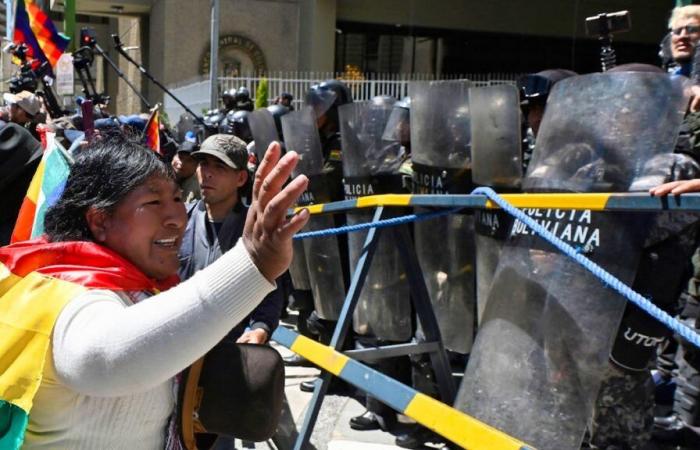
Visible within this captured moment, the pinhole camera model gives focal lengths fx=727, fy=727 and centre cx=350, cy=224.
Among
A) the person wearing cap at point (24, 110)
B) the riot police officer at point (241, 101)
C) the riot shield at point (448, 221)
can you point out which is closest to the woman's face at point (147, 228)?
the riot shield at point (448, 221)

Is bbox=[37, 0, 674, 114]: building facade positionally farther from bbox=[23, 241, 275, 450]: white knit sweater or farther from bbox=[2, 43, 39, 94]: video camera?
bbox=[23, 241, 275, 450]: white knit sweater

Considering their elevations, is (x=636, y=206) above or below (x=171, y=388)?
above

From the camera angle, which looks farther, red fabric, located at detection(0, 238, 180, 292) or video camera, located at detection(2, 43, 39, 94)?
Result: video camera, located at detection(2, 43, 39, 94)

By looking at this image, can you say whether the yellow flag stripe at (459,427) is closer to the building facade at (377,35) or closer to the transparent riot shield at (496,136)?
the transparent riot shield at (496,136)

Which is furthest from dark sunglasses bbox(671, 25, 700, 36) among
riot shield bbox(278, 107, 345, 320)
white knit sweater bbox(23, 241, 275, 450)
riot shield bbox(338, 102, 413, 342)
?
white knit sweater bbox(23, 241, 275, 450)

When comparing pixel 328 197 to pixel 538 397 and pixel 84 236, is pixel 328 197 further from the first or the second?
pixel 84 236

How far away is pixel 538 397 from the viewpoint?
7.71ft

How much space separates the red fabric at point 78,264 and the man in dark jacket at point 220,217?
63.0 inches

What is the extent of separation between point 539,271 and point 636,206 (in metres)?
0.40

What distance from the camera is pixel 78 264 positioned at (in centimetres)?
146

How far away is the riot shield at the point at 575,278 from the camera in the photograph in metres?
2.31

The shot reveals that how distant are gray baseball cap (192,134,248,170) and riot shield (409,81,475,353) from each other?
1009 mm

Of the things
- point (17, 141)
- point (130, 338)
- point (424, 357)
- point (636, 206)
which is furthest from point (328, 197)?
point (130, 338)

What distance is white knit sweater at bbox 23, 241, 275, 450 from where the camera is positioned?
1.22 meters
